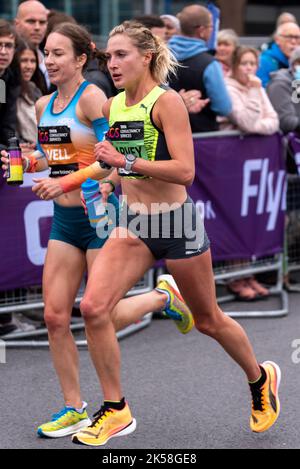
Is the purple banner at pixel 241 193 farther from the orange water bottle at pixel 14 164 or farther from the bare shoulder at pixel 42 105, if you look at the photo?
the orange water bottle at pixel 14 164

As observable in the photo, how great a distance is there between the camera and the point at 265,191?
365 inches

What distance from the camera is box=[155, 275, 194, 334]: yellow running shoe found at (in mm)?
6656

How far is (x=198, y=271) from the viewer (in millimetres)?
5312

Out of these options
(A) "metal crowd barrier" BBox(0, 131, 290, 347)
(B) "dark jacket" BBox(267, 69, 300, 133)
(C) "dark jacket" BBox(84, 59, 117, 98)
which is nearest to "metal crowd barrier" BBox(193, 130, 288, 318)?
(A) "metal crowd barrier" BBox(0, 131, 290, 347)


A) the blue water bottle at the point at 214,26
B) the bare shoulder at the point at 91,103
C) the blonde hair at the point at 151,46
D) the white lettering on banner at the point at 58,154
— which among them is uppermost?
the blonde hair at the point at 151,46

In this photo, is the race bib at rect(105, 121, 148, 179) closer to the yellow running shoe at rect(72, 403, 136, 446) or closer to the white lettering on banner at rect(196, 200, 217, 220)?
the yellow running shoe at rect(72, 403, 136, 446)

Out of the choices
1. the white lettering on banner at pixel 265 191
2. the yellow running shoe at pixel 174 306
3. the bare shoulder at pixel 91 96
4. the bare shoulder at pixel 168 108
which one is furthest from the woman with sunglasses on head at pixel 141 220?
the white lettering on banner at pixel 265 191

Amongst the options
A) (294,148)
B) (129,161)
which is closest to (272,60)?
(294,148)

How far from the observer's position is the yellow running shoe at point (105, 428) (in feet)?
17.3

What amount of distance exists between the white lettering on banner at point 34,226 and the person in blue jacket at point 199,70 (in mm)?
1664

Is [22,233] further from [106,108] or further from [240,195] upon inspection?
[106,108]

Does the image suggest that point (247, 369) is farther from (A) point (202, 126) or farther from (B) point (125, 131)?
(A) point (202, 126)

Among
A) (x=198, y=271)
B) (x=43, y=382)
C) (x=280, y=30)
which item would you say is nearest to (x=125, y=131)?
(x=198, y=271)

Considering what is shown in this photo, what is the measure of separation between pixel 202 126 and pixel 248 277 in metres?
1.55
